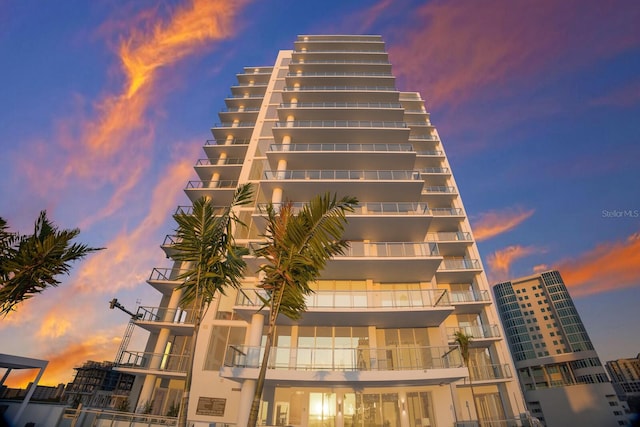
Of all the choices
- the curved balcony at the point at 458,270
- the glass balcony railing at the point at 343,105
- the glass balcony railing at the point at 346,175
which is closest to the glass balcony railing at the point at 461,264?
the curved balcony at the point at 458,270

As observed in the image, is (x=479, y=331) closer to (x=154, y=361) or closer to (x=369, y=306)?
(x=369, y=306)

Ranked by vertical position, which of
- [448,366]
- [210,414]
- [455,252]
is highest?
[455,252]

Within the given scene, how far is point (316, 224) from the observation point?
8141mm

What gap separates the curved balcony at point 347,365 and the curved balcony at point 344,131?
1920 centimetres

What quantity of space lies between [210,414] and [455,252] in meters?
26.5

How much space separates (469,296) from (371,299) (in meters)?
14.3

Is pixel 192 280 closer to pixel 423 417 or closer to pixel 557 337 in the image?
pixel 423 417

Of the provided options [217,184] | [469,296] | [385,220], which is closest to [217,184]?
[217,184]

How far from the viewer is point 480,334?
24.0 meters

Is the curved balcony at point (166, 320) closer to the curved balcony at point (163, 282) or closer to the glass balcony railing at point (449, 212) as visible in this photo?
the curved balcony at point (163, 282)

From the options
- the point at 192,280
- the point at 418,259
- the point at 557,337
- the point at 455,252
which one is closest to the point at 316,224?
the point at 192,280

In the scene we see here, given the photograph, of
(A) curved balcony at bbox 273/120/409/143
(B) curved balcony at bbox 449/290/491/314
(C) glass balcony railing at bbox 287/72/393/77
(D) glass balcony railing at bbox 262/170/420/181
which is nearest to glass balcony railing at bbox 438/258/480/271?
(B) curved balcony at bbox 449/290/491/314

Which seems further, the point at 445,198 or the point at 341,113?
the point at 445,198

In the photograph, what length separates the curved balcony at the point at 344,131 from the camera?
26.1m
